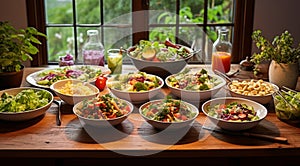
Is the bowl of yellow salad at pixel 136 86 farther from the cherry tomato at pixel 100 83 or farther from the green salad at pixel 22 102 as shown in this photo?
the green salad at pixel 22 102

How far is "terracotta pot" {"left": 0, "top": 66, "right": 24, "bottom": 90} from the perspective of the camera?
2225 millimetres

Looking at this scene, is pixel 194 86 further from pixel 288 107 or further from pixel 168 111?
pixel 288 107

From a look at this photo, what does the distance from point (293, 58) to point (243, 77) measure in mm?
369

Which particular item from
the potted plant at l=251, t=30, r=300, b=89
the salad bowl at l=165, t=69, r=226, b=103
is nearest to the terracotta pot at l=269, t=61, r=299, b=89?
the potted plant at l=251, t=30, r=300, b=89

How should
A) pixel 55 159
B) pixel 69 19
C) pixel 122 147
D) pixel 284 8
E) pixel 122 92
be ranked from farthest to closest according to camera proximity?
pixel 69 19 < pixel 284 8 < pixel 122 92 < pixel 55 159 < pixel 122 147

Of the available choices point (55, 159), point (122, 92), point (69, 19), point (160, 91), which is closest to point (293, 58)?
point (160, 91)

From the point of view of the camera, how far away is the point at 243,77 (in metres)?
2.54

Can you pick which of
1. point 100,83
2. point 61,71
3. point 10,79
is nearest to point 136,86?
point 100,83

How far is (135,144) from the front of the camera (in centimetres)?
171

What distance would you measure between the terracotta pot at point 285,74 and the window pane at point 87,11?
1420 millimetres

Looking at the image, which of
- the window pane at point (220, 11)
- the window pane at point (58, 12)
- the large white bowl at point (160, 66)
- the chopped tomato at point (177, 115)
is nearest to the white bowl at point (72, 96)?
the large white bowl at point (160, 66)

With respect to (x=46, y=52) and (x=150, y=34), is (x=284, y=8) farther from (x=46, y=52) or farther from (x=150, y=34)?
(x=46, y=52)

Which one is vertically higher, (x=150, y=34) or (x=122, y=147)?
(x=150, y=34)

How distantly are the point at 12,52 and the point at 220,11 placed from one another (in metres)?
1.66
